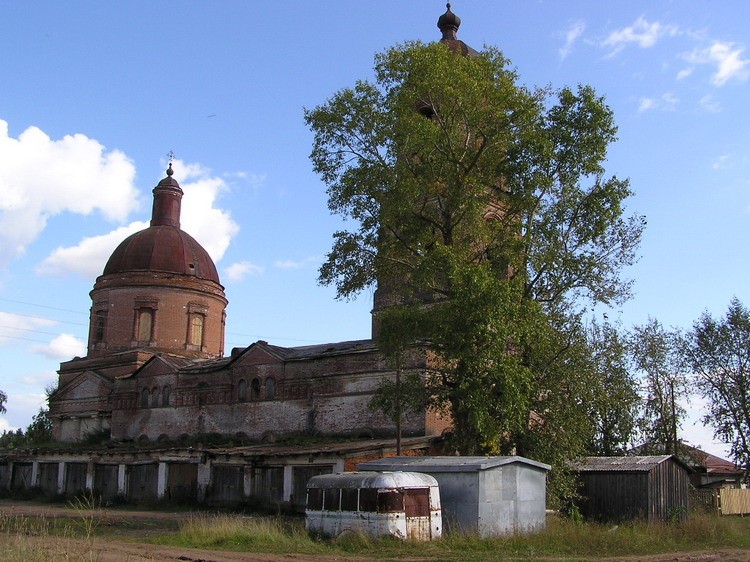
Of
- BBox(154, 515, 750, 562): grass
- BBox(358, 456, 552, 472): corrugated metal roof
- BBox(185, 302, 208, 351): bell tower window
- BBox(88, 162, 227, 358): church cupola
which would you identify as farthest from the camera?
BBox(185, 302, 208, 351): bell tower window

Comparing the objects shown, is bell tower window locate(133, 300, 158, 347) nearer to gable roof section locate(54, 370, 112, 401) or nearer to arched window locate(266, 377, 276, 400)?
gable roof section locate(54, 370, 112, 401)

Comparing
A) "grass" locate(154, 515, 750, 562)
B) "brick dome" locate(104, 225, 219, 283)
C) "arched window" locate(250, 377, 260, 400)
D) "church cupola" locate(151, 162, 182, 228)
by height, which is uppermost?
"church cupola" locate(151, 162, 182, 228)

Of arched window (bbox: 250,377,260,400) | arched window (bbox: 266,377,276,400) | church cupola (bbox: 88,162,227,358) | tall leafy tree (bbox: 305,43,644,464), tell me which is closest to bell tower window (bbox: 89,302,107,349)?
church cupola (bbox: 88,162,227,358)

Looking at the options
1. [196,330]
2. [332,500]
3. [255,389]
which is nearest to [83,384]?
[196,330]

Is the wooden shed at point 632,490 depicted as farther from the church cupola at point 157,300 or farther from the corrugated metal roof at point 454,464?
the church cupola at point 157,300

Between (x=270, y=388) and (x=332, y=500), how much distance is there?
57.1 feet

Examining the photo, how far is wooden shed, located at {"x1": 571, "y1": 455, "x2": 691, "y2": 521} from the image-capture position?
23.5 m

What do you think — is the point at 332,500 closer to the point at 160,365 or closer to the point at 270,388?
the point at 270,388

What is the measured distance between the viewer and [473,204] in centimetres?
2062

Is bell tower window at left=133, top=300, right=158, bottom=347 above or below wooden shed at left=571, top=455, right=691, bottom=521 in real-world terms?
above

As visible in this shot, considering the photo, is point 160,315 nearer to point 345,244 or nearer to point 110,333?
point 110,333

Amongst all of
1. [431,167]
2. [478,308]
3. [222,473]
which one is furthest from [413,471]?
[222,473]

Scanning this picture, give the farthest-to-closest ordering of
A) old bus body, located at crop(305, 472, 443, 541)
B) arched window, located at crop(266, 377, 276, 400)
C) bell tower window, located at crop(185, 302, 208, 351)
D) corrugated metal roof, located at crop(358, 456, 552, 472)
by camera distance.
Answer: bell tower window, located at crop(185, 302, 208, 351), arched window, located at crop(266, 377, 276, 400), corrugated metal roof, located at crop(358, 456, 552, 472), old bus body, located at crop(305, 472, 443, 541)

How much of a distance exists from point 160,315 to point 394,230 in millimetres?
25350
